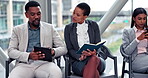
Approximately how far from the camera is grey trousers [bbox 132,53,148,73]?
10.1 feet

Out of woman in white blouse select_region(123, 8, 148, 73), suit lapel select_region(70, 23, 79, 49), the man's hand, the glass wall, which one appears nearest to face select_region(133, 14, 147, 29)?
woman in white blouse select_region(123, 8, 148, 73)

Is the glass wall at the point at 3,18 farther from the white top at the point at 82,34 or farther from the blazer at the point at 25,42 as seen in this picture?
the white top at the point at 82,34

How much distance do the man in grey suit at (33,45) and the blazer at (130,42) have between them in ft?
2.54

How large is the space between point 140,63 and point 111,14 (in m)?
1.00

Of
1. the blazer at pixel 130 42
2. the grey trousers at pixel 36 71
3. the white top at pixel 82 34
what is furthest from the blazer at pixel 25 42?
the blazer at pixel 130 42

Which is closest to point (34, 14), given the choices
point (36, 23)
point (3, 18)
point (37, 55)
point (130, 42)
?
point (36, 23)

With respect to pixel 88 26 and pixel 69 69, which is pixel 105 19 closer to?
pixel 88 26

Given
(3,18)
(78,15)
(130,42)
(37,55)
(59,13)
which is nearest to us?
(37,55)

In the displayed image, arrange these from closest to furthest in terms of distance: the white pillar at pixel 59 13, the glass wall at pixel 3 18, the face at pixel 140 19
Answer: the face at pixel 140 19, the glass wall at pixel 3 18, the white pillar at pixel 59 13

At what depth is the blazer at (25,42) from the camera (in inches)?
119

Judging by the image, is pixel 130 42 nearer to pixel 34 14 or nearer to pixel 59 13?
pixel 34 14

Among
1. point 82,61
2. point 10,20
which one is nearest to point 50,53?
point 82,61

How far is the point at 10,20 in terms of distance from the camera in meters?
4.04

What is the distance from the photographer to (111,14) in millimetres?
3844
